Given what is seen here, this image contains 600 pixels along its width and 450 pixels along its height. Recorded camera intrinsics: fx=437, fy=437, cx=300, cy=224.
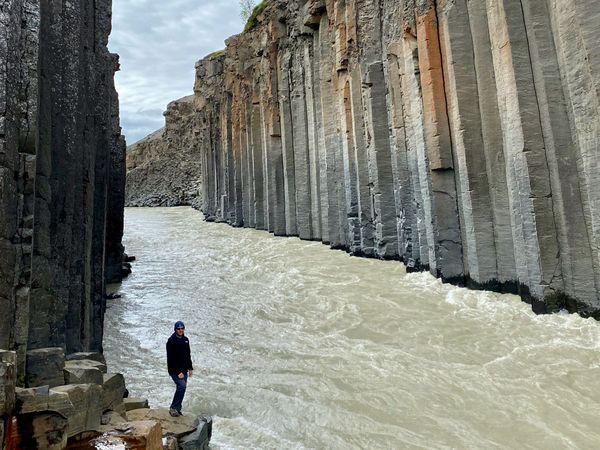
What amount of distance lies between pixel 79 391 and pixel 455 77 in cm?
877

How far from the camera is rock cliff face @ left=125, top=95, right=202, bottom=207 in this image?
160 ft

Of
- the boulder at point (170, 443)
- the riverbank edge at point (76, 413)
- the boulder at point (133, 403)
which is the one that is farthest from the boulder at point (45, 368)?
the boulder at point (170, 443)

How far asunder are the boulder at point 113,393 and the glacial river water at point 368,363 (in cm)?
104

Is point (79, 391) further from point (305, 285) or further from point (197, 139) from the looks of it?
point (197, 139)

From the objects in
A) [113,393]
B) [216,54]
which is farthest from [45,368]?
[216,54]

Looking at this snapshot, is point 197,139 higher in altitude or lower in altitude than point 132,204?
higher

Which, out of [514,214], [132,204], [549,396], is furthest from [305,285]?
[132,204]

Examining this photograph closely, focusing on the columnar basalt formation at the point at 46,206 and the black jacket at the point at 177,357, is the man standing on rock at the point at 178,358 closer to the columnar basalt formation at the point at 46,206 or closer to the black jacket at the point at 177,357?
the black jacket at the point at 177,357

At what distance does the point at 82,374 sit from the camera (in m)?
4.27

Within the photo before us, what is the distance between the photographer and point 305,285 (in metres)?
11.4

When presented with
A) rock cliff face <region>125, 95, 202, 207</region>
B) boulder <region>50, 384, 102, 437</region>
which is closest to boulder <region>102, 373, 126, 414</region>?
boulder <region>50, 384, 102, 437</region>

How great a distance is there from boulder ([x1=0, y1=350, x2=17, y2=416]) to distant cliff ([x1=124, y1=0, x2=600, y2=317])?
24.4 ft

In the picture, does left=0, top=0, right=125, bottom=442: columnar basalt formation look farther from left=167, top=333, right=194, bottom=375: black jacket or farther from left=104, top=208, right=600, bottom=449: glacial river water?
left=104, top=208, right=600, bottom=449: glacial river water

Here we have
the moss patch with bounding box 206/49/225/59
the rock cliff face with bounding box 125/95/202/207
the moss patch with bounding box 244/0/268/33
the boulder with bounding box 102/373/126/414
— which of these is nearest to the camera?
the boulder with bounding box 102/373/126/414
